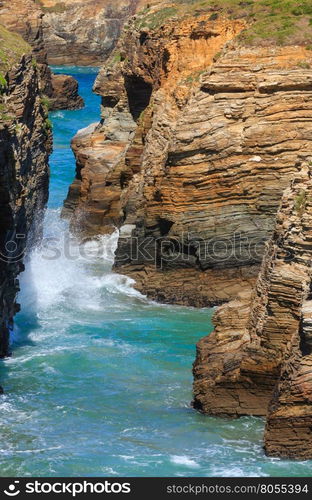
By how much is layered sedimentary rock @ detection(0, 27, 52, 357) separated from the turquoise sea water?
205cm

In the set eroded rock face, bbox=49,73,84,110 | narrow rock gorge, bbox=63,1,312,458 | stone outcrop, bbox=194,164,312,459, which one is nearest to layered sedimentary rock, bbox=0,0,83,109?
eroded rock face, bbox=49,73,84,110

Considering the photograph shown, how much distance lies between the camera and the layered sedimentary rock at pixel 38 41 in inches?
3711

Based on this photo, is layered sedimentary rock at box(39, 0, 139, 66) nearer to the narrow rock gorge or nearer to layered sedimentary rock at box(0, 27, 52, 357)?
the narrow rock gorge

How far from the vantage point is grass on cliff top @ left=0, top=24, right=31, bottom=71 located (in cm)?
3903

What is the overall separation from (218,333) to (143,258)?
14.2m

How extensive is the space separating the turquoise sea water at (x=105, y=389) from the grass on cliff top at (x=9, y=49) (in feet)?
29.1

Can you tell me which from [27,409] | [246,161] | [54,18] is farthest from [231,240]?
[54,18]

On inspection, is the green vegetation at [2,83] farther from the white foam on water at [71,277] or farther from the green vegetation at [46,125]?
the white foam on water at [71,277]

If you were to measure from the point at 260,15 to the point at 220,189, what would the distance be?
8926 millimetres

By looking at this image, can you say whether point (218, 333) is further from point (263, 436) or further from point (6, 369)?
point (6, 369)

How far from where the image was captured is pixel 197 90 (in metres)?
43.5

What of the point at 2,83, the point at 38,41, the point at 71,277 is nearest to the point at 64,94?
the point at 38,41

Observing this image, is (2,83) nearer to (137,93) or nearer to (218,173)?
(218,173)

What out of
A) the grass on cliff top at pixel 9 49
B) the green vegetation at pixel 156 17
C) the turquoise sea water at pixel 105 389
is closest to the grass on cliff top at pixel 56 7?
the green vegetation at pixel 156 17
